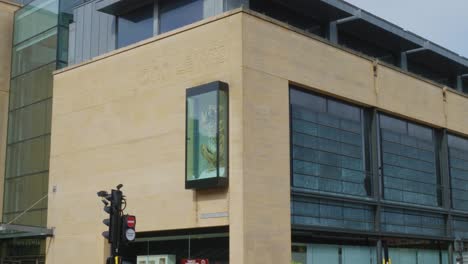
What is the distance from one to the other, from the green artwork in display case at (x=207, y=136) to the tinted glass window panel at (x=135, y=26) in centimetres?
542

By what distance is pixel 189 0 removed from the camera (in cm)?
2736

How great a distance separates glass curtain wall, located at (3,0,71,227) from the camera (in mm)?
31295

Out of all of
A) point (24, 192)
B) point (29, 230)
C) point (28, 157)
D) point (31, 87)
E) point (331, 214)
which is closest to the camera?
point (331, 214)

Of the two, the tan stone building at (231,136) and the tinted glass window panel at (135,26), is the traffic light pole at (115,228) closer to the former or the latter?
the tan stone building at (231,136)

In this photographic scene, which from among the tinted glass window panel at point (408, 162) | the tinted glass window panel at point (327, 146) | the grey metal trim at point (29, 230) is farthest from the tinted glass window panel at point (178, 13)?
the grey metal trim at point (29, 230)

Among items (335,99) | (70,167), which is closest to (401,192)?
(335,99)

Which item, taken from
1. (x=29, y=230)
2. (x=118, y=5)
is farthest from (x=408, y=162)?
(x=29, y=230)

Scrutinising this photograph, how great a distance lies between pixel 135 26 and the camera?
29.2 meters

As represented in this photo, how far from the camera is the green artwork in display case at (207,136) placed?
23234mm

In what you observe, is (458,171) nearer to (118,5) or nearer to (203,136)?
(203,136)

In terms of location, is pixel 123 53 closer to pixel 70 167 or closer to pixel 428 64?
pixel 70 167

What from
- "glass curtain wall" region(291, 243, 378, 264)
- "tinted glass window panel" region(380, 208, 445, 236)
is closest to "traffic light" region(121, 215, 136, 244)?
"glass curtain wall" region(291, 243, 378, 264)

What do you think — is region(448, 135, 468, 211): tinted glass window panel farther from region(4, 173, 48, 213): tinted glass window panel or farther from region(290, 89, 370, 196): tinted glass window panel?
region(4, 173, 48, 213): tinted glass window panel

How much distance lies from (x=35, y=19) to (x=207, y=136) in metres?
14.1
